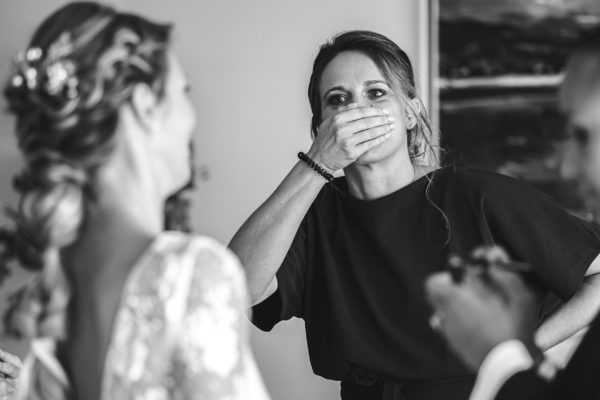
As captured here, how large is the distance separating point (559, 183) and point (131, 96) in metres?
2.39

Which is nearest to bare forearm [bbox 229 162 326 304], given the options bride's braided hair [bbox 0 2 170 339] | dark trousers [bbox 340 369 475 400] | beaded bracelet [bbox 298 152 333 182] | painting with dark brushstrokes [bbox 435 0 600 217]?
beaded bracelet [bbox 298 152 333 182]

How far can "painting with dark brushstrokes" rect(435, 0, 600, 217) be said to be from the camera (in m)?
3.17

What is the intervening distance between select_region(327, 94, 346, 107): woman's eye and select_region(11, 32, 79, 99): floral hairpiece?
101 centimetres

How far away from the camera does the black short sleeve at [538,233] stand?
6.20 ft

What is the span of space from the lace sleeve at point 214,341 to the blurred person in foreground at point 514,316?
0.38 metres

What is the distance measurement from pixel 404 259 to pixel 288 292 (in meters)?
0.30

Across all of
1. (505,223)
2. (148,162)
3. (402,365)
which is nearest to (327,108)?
(505,223)

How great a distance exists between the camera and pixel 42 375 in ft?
3.81

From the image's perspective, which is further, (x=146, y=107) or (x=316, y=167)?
(x=316, y=167)

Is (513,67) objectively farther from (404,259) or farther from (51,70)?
(51,70)

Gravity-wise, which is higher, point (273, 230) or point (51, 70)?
point (51, 70)

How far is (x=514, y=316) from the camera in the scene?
1439 mm

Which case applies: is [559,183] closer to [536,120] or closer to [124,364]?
[536,120]

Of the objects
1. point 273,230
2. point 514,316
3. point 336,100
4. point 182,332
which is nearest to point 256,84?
point 336,100
